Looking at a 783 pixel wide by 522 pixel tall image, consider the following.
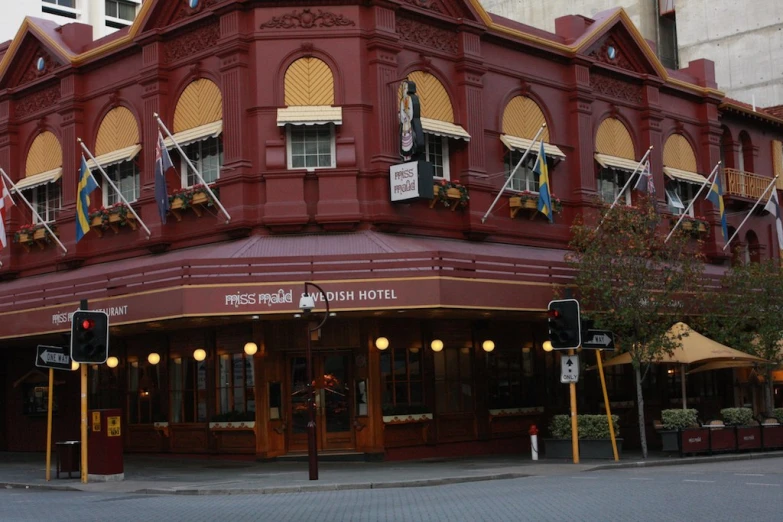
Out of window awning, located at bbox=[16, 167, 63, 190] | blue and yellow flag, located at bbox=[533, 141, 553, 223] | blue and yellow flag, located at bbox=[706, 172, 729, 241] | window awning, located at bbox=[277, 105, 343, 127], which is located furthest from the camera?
blue and yellow flag, located at bbox=[706, 172, 729, 241]

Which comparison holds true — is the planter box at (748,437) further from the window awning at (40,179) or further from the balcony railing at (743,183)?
the window awning at (40,179)

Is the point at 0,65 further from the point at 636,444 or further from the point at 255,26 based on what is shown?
the point at 636,444

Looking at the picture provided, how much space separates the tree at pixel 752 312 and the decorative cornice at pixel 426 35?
10703mm

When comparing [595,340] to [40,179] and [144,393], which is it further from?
[40,179]

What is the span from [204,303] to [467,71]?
10.4 metres

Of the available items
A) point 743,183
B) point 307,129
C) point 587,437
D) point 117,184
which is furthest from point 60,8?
point 587,437

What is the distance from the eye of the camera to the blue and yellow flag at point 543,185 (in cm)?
3250

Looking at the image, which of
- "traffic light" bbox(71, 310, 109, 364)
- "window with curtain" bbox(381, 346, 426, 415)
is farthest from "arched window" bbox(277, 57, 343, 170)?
"traffic light" bbox(71, 310, 109, 364)

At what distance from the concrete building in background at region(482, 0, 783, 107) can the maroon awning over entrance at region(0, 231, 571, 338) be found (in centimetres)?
2773

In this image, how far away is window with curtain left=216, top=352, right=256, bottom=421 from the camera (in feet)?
99.8

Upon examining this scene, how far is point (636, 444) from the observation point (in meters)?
35.6

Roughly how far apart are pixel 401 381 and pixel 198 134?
27.7 ft

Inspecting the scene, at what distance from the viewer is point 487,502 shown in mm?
18734

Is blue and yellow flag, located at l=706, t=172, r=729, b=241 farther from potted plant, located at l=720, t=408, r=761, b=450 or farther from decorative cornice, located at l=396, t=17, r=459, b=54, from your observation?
decorative cornice, located at l=396, t=17, r=459, b=54
